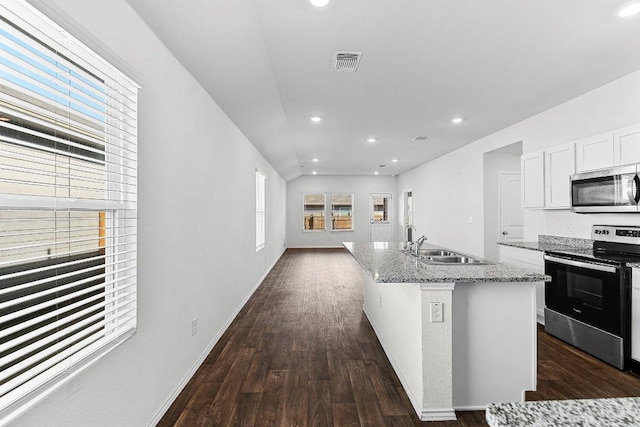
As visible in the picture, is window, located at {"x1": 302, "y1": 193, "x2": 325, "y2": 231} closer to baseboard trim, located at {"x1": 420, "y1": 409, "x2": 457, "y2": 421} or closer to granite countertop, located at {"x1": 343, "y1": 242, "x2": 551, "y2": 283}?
granite countertop, located at {"x1": 343, "y1": 242, "x2": 551, "y2": 283}

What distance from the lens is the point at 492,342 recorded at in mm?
2184

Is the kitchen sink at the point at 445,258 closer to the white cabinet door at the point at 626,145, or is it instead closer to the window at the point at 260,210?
the white cabinet door at the point at 626,145

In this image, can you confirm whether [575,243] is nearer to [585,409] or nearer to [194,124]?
[585,409]

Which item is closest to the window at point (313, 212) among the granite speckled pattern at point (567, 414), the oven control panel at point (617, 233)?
the oven control panel at point (617, 233)

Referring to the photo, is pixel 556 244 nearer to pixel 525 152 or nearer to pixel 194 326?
pixel 525 152

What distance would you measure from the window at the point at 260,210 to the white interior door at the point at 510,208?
4185 millimetres

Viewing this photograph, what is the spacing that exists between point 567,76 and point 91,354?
418 centimetres

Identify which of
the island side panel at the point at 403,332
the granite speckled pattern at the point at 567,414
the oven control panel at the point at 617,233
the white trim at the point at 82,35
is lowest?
the island side panel at the point at 403,332

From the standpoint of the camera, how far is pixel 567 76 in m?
3.12

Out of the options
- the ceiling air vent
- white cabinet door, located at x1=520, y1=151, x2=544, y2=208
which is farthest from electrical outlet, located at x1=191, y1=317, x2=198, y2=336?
white cabinet door, located at x1=520, y1=151, x2=544, y2=208

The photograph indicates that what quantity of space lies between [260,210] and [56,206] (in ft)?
16.7

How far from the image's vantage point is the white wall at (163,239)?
1.52 m

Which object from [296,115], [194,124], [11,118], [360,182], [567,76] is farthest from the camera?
[360,182]

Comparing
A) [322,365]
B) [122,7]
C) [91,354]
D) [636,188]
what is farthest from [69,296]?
[636,188]
